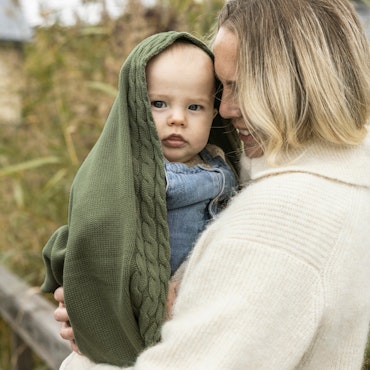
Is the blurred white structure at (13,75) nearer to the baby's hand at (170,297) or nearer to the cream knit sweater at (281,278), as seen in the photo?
the baby's hand at (170,297)

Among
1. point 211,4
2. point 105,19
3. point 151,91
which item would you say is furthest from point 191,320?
point 105,19

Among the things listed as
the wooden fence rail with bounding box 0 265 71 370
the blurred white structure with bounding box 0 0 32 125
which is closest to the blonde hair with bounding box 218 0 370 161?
the wooden fence rail with bounding box 0 265 71 370

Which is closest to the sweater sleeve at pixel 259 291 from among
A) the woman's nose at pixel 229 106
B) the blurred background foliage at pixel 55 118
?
the woman's nose at pixel 229 106

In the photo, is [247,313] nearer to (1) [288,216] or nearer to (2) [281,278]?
(2) [281,278]

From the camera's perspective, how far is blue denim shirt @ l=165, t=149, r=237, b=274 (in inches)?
62.1

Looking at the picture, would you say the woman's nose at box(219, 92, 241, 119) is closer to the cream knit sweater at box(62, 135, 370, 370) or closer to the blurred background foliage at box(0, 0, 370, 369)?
the cream knit sweater at box(62, 135, 370, 370)

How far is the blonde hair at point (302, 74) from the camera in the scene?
56.7 inches

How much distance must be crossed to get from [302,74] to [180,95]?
0.34 metres

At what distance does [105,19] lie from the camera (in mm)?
3682

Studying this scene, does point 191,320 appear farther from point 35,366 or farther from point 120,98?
point 35,366

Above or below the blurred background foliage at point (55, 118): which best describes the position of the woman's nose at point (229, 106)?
above

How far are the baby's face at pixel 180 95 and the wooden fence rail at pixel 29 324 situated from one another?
122cm

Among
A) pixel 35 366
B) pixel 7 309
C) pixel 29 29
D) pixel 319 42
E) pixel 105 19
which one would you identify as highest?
pixel 319 42

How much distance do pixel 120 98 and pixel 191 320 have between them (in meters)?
0.57
